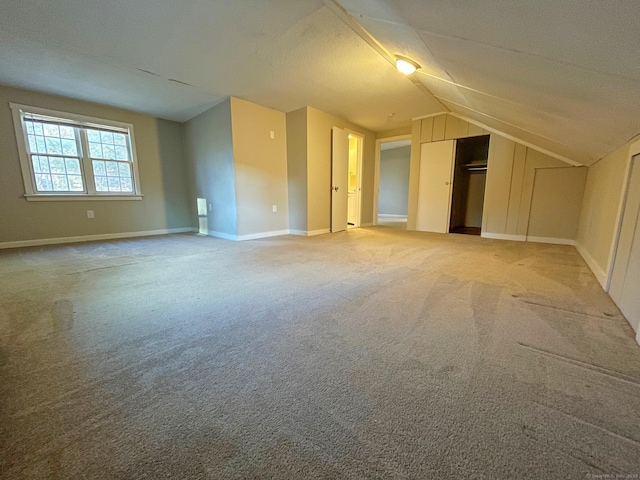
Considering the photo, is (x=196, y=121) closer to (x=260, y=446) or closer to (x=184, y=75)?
(x=184, y=75)

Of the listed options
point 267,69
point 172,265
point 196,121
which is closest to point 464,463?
point 172,265

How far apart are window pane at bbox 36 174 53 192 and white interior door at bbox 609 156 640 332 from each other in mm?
7008

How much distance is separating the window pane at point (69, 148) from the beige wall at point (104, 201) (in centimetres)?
50

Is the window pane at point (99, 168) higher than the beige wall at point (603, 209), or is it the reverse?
the window pane at point (99, 168)

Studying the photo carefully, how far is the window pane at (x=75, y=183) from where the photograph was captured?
4.30 m

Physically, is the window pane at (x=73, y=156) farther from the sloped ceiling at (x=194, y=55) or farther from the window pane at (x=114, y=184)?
the sloped ceiling at (x=194, y=55)

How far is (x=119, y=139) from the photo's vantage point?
4.77m

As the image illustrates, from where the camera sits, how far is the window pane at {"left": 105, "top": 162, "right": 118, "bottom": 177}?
467cm

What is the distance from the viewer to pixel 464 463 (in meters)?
0.73

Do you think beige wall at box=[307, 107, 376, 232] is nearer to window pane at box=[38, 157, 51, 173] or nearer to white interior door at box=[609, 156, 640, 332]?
white interior door at box=[609, 156, 640, 332]

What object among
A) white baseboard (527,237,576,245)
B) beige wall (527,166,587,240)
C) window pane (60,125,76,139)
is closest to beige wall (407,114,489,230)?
beige wall (527,166,587,240)

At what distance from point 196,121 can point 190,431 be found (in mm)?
5575

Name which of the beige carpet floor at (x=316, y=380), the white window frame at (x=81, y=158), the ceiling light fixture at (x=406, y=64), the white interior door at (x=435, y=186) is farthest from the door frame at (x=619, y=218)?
the white window frame at (x=81, y=158)

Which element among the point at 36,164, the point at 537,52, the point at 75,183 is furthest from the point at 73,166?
the point at 537,52
